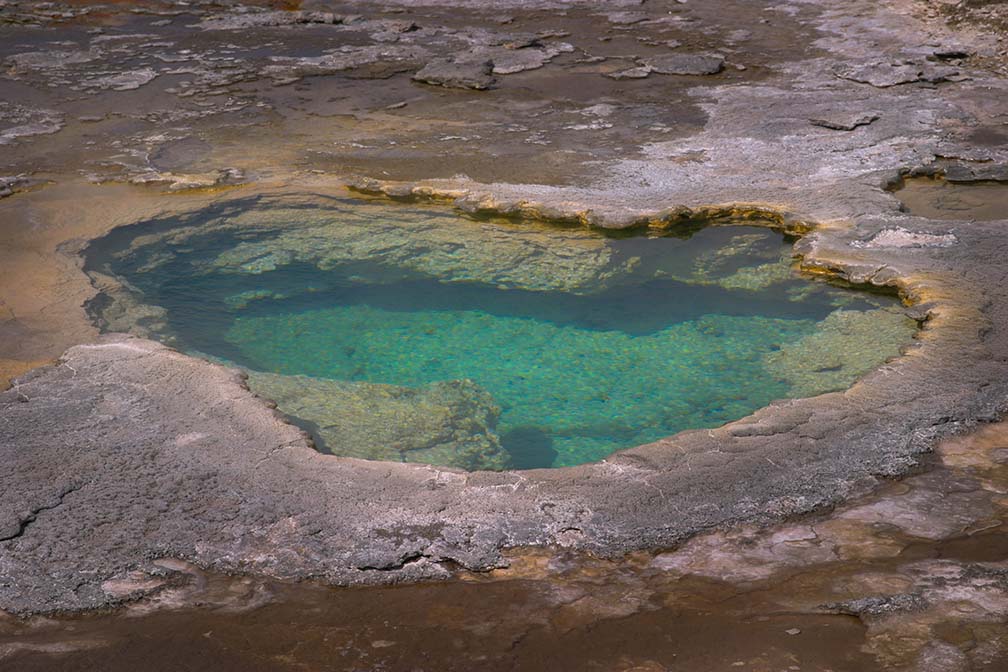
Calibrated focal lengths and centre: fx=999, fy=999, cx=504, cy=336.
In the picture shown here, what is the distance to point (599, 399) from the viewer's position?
4.07 m

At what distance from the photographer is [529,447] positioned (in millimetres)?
3812

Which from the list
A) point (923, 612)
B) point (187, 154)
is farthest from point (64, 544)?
point (187, 154)

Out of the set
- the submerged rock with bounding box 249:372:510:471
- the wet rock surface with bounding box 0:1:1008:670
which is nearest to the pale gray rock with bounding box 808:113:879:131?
the wet rock surface with bounding box 0:1:1008:670

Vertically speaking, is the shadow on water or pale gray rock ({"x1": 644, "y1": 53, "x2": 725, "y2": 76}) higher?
pale gray rock ({"x1": 644, "y1": 53, "x2": 725, "y2": 76})

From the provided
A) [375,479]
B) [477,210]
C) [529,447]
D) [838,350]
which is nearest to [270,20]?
[477,210]

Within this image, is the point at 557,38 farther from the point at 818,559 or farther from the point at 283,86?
the point at 818,559

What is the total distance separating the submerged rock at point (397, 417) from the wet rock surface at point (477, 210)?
0.93ft

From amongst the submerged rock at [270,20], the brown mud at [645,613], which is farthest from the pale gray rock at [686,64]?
the brown mud at [645,613]

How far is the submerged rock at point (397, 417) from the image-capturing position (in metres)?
3.54

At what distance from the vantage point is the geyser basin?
383 cm

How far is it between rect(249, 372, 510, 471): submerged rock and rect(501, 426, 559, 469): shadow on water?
6 centimetres

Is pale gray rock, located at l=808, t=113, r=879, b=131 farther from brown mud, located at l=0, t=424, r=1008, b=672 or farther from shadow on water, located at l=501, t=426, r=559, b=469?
brown mud, located at l=0, t=424, r=1008, b=672

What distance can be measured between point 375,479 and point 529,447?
918 mm

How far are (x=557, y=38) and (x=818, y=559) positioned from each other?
22.3ft
